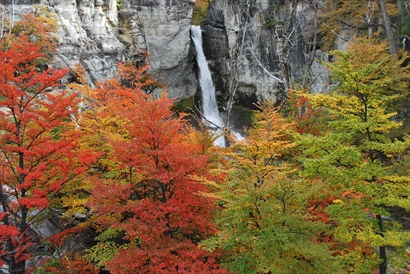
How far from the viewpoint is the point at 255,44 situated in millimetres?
28016

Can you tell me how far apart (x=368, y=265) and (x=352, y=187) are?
1791 mm

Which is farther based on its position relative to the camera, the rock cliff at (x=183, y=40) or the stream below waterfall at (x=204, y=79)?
the stream below waterfall at (x=204, y=79)

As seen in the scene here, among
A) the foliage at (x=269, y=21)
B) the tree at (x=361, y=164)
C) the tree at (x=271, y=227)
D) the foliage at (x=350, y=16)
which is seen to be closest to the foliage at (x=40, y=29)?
the foliage at (x=269, y=21)

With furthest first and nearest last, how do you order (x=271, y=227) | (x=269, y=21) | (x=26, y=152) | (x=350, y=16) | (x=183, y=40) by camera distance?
1. (x=183, y=40)
2. (x=269, y=21)
3. (x=350, y=16)
4. (x=26, y=152)
5. (x=271, y=227)

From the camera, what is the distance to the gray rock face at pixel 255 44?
25188 millimetres

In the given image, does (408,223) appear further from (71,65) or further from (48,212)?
(71,65)

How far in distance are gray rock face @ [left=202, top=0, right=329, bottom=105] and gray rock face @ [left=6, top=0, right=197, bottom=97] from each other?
118 inches

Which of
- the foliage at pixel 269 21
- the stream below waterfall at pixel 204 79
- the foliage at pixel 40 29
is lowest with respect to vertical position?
the stream below waterfall at pixel 204 79

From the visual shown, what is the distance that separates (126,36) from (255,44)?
37.9 ft

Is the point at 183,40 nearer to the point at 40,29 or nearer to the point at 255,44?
the point at 255,44

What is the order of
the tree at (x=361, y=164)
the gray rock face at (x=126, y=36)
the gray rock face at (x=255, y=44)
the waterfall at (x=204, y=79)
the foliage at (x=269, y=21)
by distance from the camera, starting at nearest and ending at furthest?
1. the tree at (x=361, y=164)
2. the gray rock face at (x=126, y=36)
3. the gray rock face at (x=255, y=44)
4. the foliage at (x=269, y=21)
5. the waterfall at (x=204, y=79)

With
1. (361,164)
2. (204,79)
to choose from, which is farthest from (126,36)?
(361,164)

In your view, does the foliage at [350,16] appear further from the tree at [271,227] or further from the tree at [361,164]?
the tree at [271,227]

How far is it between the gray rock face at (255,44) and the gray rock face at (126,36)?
9.83 feet
